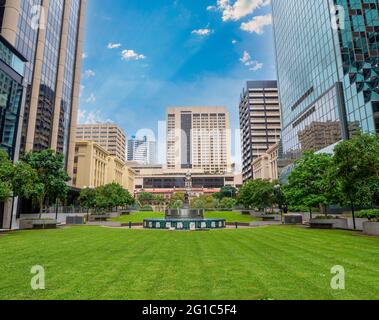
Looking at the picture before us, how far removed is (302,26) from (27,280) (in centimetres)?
7390

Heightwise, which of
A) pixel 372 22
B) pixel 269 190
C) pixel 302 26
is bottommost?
pixel 269 190

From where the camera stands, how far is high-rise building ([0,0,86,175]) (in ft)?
156

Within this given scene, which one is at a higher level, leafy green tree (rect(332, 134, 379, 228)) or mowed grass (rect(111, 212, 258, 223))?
leafy green tree (rect(332, 134, 379, 228))

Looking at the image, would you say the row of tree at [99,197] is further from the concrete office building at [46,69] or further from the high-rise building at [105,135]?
the high-rise building at [105,135]

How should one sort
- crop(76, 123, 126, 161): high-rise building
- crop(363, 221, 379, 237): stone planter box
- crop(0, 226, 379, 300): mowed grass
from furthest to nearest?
crop(76, 123, 126, 161): high-rise building < crop(363, 221, 379, 237): stone planter box < crop(0, 226, 379, 300): mowed grass

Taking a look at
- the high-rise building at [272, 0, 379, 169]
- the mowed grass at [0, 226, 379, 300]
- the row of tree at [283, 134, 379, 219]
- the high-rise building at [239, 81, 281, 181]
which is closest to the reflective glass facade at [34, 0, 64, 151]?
the mowed grass at [0, 226, 379, 300]

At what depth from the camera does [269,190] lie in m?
54.3

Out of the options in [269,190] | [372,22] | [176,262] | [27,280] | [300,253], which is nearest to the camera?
[27,280]

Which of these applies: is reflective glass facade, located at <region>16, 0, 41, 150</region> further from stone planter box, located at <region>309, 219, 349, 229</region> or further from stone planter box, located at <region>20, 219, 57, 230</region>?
stone planter box, located at <region>309, 219, 349, 229</region>

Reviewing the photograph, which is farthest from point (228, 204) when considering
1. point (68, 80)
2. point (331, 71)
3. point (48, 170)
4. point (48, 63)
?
point (48, 170)

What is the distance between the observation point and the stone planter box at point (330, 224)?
3140 cm

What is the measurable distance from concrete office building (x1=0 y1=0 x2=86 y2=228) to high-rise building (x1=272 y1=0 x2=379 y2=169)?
50.8 meters
